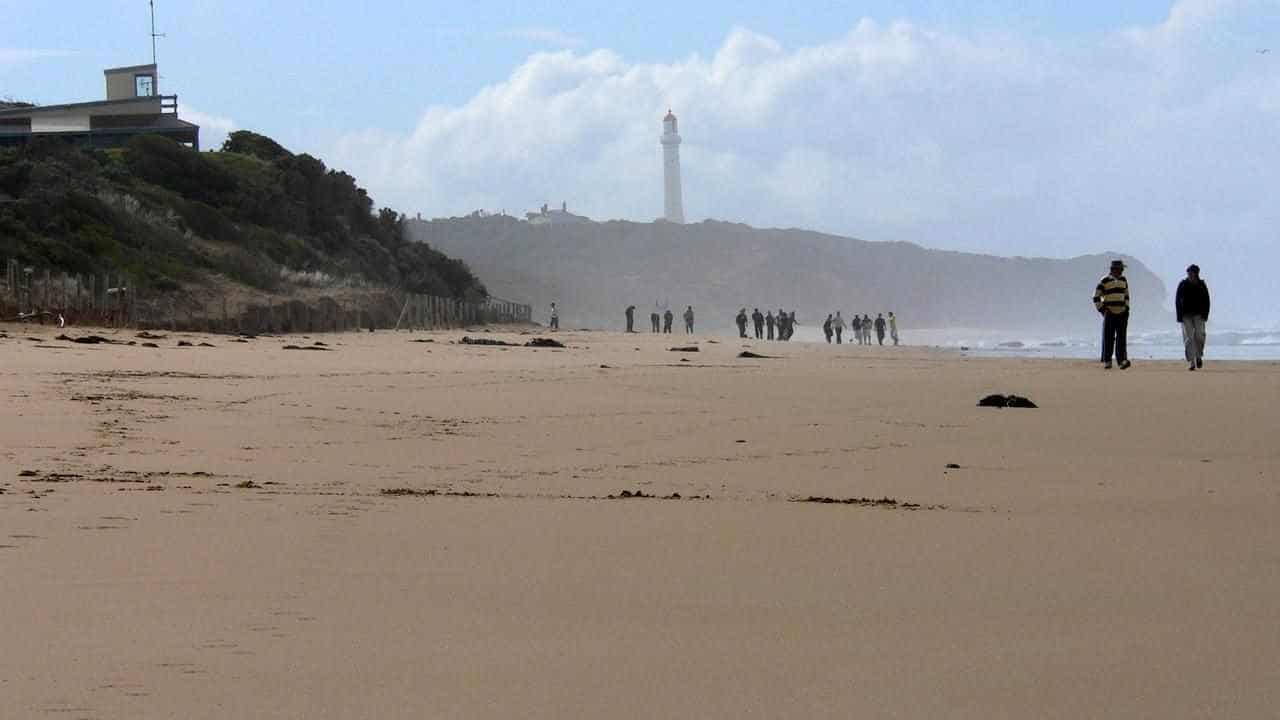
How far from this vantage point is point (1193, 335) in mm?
15484

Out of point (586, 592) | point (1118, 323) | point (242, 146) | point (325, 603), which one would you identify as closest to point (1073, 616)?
point (586, 592)

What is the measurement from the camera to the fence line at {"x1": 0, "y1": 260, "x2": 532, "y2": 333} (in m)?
17.9

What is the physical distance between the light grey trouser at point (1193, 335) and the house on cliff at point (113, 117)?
36700 mm

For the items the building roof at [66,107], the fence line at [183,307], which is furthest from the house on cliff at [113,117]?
the fence line at [183,307]

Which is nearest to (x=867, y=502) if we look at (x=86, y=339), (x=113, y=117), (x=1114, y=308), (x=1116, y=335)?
(x=86, y=339)

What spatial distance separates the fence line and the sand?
11377mm

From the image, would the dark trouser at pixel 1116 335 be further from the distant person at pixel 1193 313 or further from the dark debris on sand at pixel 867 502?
the dark debris on sand at pixel 867 502

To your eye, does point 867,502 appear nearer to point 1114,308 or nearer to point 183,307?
point 1114,308

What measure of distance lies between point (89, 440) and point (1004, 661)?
4.68m

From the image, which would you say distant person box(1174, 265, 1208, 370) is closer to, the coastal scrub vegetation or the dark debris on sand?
the dark debris on sand

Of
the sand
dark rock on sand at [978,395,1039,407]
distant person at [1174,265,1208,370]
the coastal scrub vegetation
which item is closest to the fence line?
the coastal scrub vegetation

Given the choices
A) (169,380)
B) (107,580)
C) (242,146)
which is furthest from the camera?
(242,146)

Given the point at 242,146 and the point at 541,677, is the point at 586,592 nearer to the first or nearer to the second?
the point at 541,677

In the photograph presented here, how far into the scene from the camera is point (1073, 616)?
2.67 metres
